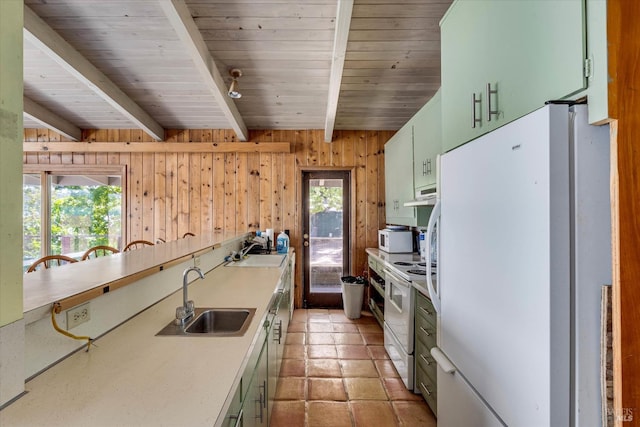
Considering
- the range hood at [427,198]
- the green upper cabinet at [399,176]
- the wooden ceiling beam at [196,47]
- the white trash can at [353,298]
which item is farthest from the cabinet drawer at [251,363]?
the white trash can at [353,298]

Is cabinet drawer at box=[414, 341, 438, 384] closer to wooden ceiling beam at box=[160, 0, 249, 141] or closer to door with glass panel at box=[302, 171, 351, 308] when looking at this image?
door with glass panel at box=[302, 171, 351, 308]

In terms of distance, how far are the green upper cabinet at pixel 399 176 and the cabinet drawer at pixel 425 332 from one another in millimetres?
1057

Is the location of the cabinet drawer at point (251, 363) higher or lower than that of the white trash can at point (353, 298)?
higher

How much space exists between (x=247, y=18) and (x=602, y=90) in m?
2.31

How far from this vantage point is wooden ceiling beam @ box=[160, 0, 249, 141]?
2.00 metres

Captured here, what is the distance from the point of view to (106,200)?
4406 mm

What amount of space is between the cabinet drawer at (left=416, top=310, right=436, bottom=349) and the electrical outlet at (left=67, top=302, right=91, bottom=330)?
179 centimetres

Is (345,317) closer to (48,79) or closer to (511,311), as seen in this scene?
(511,311)

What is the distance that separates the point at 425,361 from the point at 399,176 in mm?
1976

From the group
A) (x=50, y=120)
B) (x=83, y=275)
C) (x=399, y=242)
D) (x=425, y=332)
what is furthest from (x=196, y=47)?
(x=50, y=120)

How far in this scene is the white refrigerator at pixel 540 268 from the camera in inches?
30.3

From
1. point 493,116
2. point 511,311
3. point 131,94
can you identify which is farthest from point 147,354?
point 131,94

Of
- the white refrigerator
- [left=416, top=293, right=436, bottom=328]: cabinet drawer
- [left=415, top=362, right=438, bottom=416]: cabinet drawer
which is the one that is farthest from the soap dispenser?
the white refrigerator

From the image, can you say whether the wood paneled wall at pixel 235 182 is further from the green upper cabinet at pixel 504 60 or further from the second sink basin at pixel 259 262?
the green upper cabinet at pixel 504 60
